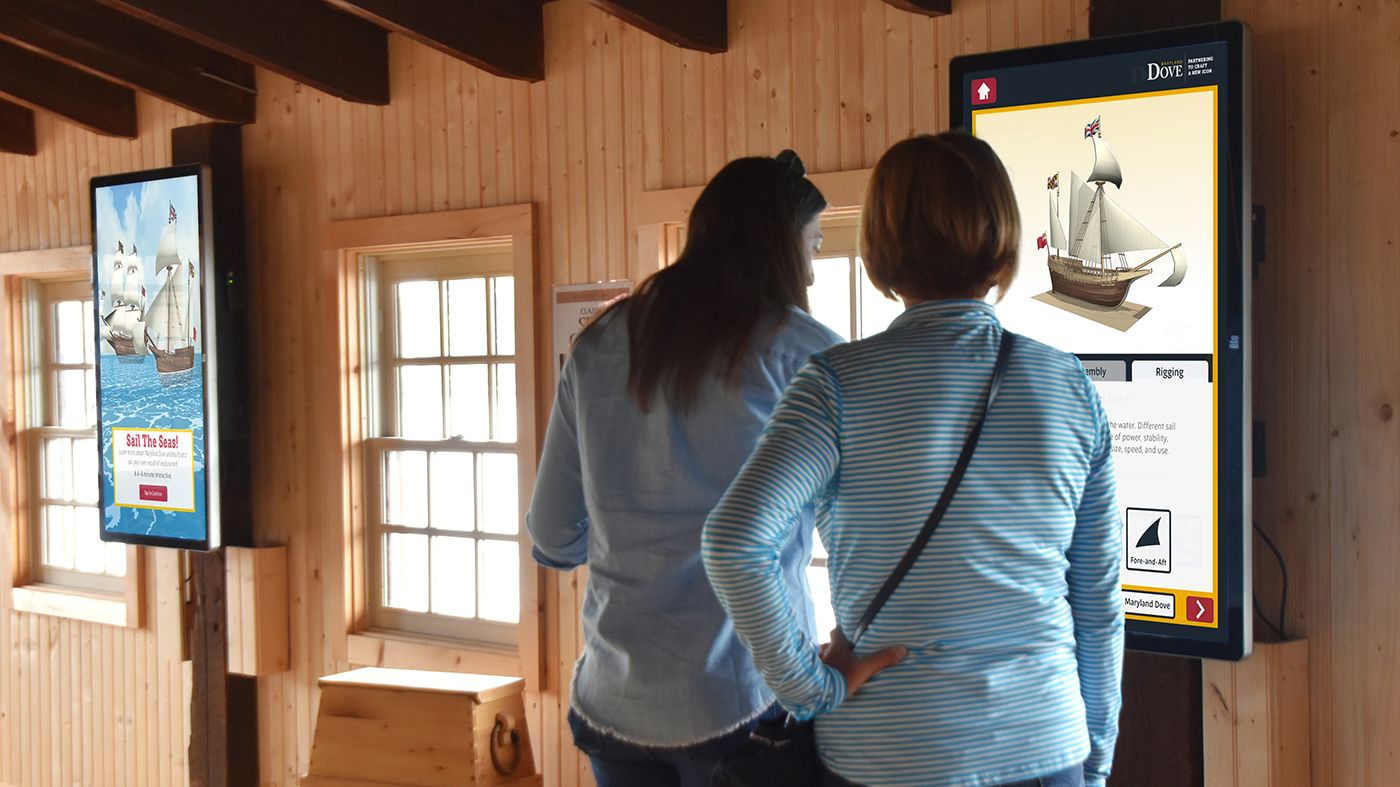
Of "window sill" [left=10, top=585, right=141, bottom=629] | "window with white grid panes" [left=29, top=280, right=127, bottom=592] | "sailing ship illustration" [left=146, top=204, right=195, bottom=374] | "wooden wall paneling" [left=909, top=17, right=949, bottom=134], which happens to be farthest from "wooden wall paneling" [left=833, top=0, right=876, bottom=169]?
"window with white grid panes" [left=29, top=280, right=127, bottom=592]

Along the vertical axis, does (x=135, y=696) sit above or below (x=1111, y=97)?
below

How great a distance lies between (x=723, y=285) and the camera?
1.69 meters

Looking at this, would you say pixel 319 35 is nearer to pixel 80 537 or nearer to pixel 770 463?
pixel 80 537

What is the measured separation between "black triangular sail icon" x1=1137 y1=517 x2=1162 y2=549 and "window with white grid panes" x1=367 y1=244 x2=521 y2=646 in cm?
213

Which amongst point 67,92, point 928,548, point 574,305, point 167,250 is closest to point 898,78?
point 574,305

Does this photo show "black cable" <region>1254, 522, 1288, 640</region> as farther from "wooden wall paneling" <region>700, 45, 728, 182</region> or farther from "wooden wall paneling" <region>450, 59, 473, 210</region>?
"wooden wall paneling" <region>450, 59, 473, 210</region>

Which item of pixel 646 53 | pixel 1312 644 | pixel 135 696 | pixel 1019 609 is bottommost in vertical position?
pixel 135 696

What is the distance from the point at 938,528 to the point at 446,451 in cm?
344

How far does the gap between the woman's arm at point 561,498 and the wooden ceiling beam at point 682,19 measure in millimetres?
1940

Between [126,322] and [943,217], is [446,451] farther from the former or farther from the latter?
[943,217]

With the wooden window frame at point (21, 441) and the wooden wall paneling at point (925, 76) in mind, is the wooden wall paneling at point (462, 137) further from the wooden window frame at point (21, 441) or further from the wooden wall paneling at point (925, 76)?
the wooden window frame at point (21, 441)

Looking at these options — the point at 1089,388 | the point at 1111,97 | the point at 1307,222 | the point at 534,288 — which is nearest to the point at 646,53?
the point at 534,288

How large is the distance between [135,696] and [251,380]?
1530 mm

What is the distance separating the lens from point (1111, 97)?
2.86m
